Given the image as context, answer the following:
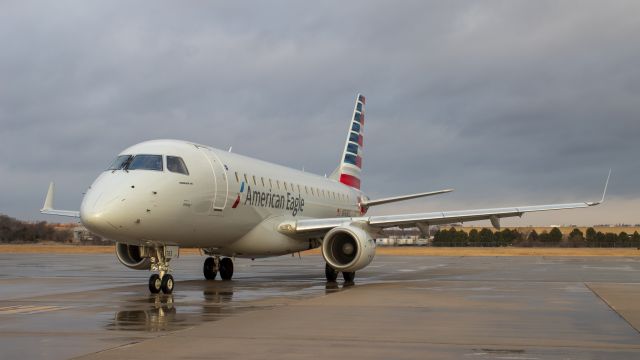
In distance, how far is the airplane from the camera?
56.2 feet

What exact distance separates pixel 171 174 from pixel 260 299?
4373 millimetres

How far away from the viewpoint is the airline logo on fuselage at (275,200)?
22.3m

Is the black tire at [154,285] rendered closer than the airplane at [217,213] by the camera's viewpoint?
No

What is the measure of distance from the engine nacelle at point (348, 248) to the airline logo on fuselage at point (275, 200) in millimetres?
2428

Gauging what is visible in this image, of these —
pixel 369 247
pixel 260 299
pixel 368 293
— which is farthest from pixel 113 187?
pixel 369 247

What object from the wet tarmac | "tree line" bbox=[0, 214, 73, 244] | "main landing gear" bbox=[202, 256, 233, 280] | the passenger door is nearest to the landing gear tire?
the wet tarmac

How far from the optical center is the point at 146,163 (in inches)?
717

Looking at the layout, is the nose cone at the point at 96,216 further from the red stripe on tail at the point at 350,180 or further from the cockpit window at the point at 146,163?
the red stripe on tail at the point at 350,180

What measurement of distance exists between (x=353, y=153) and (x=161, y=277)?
65.1 feet

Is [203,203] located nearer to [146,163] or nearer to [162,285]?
[146,163]

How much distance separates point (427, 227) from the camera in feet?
81.6

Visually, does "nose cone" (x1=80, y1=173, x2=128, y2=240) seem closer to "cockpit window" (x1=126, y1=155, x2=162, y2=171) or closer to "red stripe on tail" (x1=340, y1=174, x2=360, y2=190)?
"cockpit window" (x1=126, y1=155, x2=162, y2=171)

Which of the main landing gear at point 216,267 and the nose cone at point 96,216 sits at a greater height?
the nose cone at point 96,216

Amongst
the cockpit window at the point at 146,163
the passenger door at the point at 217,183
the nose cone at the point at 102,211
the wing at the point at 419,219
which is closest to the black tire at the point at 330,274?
the wing at the point at 419,219
